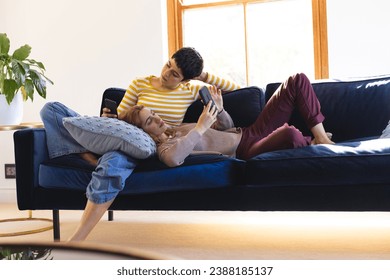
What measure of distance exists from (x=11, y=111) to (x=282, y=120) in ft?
5.25

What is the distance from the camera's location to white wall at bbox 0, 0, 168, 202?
376 centimetres

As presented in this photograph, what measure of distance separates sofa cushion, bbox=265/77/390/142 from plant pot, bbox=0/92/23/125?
64.0 inches

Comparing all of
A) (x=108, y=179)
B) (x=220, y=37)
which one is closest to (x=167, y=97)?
(x=108, y=179)

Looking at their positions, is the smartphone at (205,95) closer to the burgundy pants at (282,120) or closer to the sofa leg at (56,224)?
the burgundy pants at (282,120)

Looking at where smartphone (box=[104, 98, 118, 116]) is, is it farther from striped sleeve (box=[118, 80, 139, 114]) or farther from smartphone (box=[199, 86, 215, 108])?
smartphone (box=[199, 86, 215, 108])

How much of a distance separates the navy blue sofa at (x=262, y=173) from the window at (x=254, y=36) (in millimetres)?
916

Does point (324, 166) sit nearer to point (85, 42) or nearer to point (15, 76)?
point (15, 76)

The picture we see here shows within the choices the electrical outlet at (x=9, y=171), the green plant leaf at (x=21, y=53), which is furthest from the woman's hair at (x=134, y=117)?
the electrical outlet at (x=9, y=171)

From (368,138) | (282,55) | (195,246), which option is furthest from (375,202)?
(282,55)

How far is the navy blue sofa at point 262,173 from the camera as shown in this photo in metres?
2.08

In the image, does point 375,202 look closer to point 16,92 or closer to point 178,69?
point 178,69

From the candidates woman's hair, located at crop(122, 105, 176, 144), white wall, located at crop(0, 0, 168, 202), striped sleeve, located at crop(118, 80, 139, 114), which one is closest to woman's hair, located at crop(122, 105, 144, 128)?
woman's hair, located at crop(122, 105, 176, 144)

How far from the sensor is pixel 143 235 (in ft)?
8.91

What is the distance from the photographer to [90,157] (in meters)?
2.44
